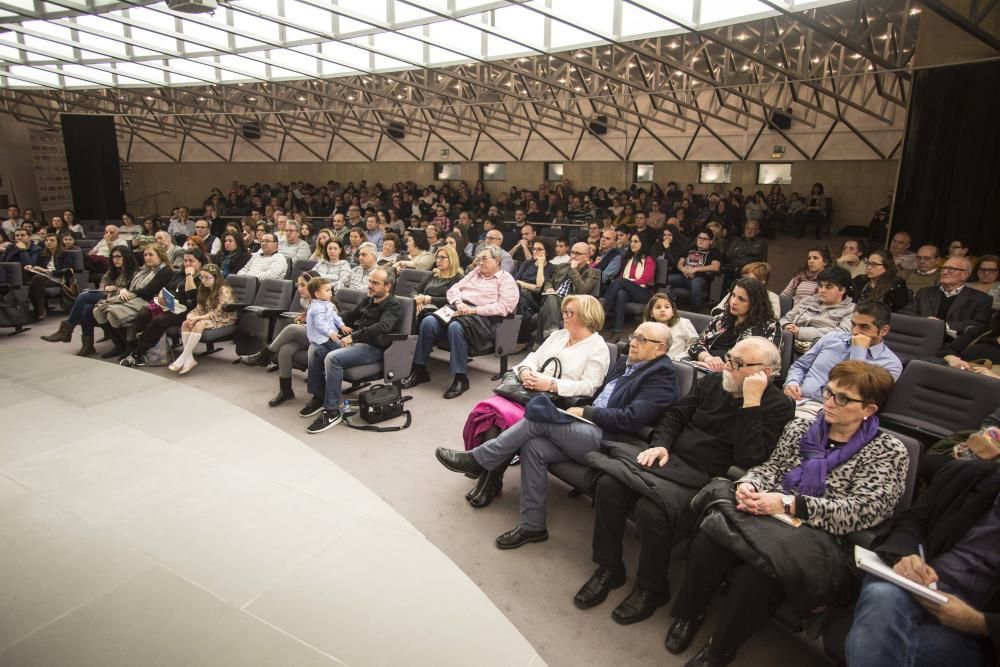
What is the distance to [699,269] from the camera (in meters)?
7.26

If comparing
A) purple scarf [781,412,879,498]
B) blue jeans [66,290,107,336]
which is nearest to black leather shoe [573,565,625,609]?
purple scarf [781,412,879,498]

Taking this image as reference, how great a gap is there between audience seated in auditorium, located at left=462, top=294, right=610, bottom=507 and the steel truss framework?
16.6ft

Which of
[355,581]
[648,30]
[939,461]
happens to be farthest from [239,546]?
[648,30]

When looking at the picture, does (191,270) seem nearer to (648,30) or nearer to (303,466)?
(303,466)

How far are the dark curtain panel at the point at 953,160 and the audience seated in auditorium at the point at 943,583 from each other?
6946 millimetres

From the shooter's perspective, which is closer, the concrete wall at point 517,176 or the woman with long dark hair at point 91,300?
the woman with long dark hair at point 91,300

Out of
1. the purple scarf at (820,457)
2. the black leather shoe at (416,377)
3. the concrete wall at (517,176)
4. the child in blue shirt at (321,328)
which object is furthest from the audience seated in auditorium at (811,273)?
the concrete wall at (517,176)

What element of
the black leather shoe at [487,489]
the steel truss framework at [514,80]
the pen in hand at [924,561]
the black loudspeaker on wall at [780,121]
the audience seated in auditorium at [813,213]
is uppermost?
the steel truss framework at [514,80]

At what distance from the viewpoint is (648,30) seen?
805 cm

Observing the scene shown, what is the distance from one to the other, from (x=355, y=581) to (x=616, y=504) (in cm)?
141

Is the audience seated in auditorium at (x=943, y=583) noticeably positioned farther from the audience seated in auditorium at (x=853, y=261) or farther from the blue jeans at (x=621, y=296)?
the audience seated in auditorium at (x=853, y=261)

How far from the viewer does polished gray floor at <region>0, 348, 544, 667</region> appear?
49.4 inches

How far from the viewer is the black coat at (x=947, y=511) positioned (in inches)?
78.4

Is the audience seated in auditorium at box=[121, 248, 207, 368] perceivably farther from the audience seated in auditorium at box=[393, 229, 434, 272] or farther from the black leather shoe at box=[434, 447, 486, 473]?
the black leather shoe at box=[434, 447, 486, 473]
